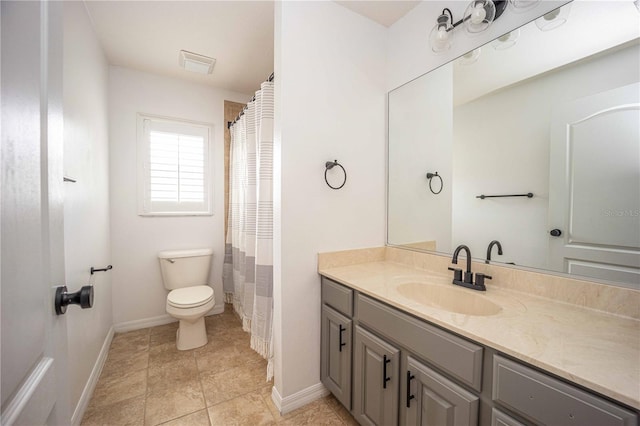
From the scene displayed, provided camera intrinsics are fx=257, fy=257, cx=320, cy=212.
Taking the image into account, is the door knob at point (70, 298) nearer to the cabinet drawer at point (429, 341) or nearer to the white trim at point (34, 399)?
the white trim at point (34, 399)

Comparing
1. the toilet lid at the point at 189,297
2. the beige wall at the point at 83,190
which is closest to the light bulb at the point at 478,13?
the beige wall at the point at 83,190

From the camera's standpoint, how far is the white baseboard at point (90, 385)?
56.4 inches

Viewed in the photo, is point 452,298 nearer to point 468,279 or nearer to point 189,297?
point 468,279

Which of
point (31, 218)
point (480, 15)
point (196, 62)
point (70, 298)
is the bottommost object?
point (70, 298)

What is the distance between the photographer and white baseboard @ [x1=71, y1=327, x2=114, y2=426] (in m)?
1.43

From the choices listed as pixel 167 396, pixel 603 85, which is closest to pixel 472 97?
pixel 603 85

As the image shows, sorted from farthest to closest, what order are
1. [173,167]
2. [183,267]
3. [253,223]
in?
1. [173,167]
2. [183,267]
3. [253,223]

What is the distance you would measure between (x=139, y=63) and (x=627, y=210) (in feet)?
11.3

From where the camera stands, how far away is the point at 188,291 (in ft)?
7.72

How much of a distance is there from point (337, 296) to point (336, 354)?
0.35m

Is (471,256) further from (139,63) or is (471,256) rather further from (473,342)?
(139,63)

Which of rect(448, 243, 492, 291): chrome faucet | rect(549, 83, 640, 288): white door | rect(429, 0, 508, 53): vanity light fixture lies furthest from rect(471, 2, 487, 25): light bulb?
rect(448, 243, 492, 291): chrome faucet

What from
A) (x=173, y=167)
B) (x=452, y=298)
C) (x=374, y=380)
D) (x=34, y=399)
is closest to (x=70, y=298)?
(x=34, y=399)

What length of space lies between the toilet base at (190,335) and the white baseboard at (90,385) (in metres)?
0.51
